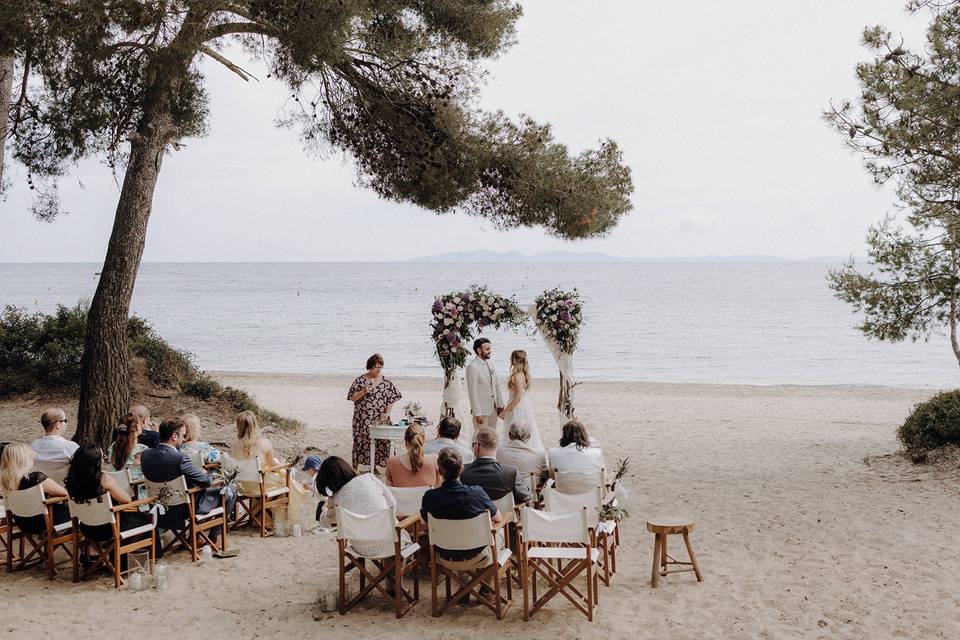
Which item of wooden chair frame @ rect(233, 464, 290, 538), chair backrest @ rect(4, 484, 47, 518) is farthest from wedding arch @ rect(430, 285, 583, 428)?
chair backrest @ rect(4, 484, 47, 518)

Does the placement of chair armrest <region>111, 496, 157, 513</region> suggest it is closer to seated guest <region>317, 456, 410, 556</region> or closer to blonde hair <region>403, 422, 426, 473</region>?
seated guest <region>317, 456, 410, 556</region>

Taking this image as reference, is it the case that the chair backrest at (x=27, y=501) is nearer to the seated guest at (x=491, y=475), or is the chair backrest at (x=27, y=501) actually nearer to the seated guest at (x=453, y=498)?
the seated guest at (x=453, y=498)

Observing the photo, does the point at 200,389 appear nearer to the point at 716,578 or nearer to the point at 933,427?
the point at 716,578

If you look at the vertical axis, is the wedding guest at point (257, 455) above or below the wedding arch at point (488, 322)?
below

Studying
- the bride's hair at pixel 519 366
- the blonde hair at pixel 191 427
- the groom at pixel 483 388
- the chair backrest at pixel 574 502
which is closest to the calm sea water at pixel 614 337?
the groom at pixel 483 388

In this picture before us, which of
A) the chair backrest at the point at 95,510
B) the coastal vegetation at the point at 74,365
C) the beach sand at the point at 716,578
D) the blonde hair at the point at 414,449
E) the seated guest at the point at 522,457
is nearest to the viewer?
the beach sand at the point at 716,578

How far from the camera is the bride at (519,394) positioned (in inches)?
344

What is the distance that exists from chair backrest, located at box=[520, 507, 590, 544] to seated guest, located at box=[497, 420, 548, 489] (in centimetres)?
123

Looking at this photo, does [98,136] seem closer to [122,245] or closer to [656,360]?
[122,245]

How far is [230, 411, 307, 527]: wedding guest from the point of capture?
7.07 metres

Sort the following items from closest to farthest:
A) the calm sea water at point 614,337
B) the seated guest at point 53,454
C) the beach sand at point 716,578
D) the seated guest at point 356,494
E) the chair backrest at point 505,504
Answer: the beach sand at point 716,578, the seated guest at point 356,494, the chair backrest at point 505,504, the seated guest at point 53,454, the calm sea water at point 614,337

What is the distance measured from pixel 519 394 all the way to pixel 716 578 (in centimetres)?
335

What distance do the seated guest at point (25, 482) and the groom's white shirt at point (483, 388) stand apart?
14.4 ft

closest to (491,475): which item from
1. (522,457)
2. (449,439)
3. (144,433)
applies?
(522,457)
